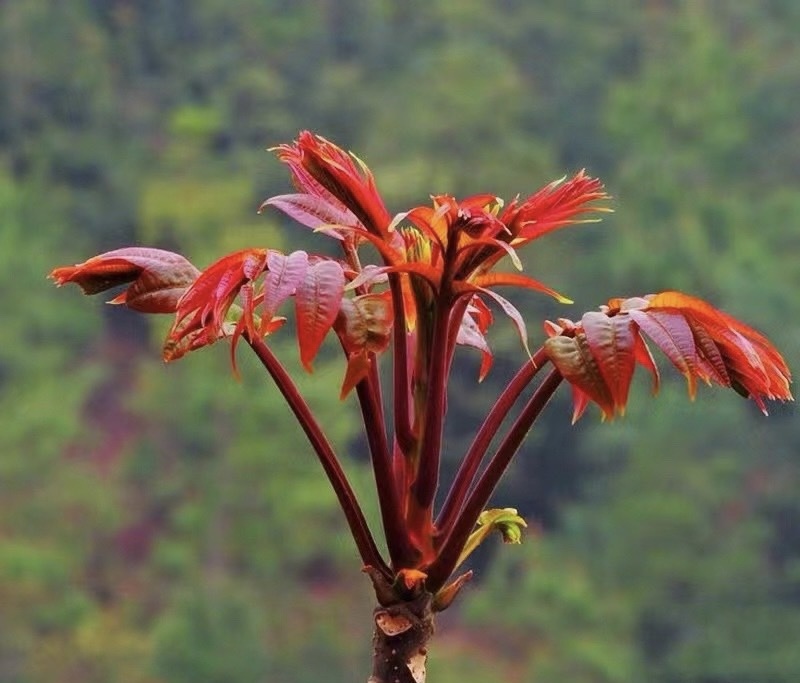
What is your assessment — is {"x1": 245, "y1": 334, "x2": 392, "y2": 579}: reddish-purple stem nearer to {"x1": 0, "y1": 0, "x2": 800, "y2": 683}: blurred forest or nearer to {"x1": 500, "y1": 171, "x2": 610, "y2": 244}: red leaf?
{"x1": 500, "y1": 171, "x2": 610, "y2": 244}: red leaf

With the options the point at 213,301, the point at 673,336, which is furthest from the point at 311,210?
the point at 673,336

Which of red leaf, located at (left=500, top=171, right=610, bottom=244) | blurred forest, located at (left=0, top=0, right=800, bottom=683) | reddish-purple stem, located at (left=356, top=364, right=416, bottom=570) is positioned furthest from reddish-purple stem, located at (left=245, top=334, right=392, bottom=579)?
blurred forest, located at (left=0, top=0, right=800, bottom=683)

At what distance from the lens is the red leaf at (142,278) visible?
677 mm

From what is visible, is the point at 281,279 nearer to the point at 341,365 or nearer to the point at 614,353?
the point at 614,353

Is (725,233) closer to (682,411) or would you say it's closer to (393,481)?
(682,411)

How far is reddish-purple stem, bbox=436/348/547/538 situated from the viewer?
674mm

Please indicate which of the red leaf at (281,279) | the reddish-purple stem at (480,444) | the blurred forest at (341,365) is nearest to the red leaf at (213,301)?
the red leaf at (281,279)

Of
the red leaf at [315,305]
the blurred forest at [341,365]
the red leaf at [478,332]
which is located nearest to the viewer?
the red leaf at [315,305]

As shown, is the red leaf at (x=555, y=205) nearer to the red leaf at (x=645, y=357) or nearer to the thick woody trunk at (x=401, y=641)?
the red leaf at (x=645, y=357)

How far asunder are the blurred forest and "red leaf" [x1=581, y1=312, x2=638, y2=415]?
7829mm

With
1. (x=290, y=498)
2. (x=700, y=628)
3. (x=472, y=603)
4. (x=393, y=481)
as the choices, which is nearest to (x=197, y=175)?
(x=290, y=498)

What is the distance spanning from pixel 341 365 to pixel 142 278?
878 cm

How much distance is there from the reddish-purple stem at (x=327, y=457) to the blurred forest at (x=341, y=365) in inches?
306

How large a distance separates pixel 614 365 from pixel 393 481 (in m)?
0.12
